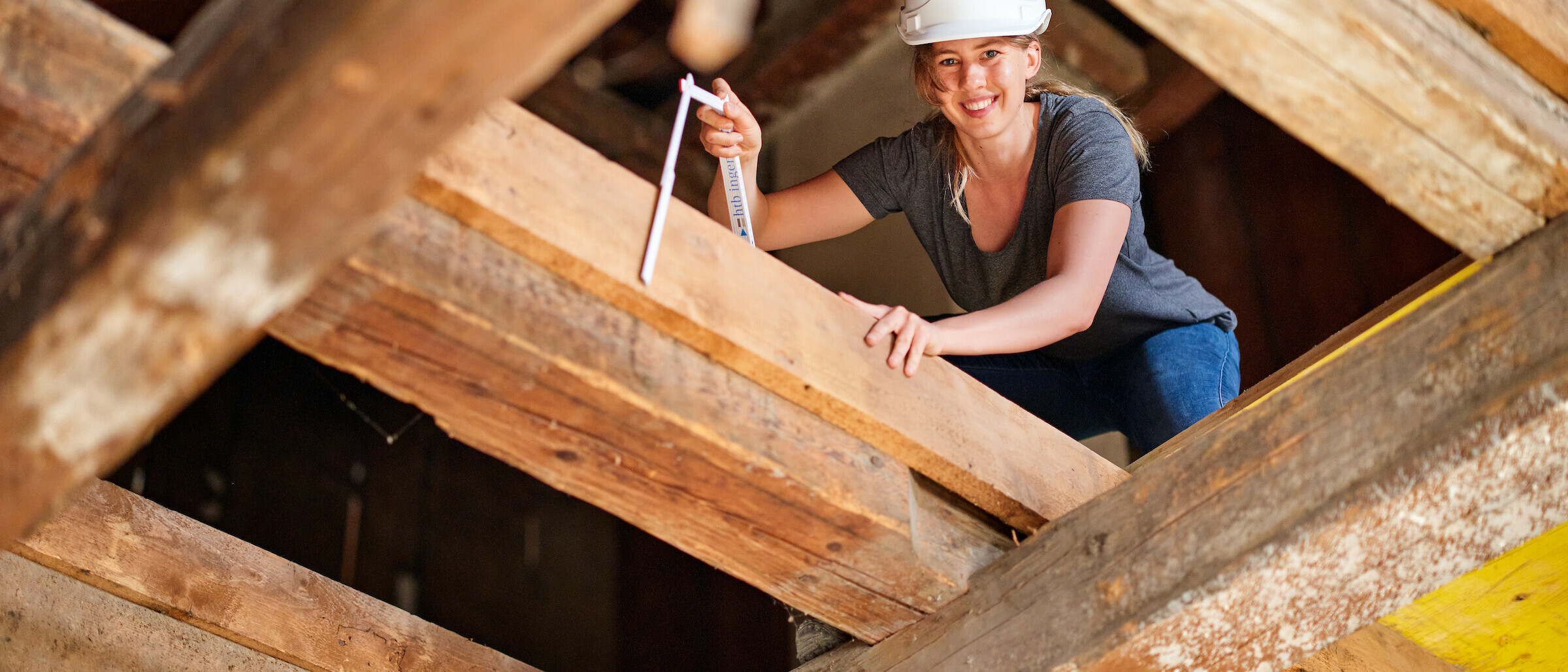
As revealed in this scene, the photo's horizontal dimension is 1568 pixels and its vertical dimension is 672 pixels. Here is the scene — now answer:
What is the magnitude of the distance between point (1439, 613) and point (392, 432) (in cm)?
376

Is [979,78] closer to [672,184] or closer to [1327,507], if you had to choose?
[672,184]

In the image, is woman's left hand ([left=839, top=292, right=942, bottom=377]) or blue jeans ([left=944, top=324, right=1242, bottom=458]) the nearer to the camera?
woman's left hand ([left=839, top=292, right=942, bottom=377])

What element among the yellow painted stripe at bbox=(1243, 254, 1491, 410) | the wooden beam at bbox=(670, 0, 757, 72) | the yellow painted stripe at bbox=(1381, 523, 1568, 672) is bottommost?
the yellow painted stripe at bbox=(1381, 523, 1568, 672)

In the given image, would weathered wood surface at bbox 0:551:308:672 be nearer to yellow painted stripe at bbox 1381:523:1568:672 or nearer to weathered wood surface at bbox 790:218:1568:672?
weathered wood surface at bbox 790:218:1568:672

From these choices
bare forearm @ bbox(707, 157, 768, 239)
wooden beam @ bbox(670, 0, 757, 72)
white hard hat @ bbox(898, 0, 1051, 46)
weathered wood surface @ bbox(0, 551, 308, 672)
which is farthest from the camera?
wooden beam @ bbox(670, 0, 757, 72)

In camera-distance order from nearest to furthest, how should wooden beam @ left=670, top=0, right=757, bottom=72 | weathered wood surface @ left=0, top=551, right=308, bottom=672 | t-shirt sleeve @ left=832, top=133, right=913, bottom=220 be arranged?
weathered wood surface @ left=0, top=551, right=308, bottom=672 < t-shirt sleeve @ left=832, top=133, right=913, bottom=220 < wooden beam @ left=670, top=0, right=757, bottom=72

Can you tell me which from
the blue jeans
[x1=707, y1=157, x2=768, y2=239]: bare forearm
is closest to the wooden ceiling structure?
the blue jeans

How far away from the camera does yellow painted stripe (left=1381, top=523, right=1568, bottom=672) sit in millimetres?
1562

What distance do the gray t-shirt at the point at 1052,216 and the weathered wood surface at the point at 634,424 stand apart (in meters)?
0.57

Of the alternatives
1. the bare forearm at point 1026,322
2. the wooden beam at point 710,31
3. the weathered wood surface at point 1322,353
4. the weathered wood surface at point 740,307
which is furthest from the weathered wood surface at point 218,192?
the wooden beam at point 710,31

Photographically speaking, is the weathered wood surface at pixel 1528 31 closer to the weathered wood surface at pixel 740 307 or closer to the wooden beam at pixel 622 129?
the weathered wood surface at pixel 740 307

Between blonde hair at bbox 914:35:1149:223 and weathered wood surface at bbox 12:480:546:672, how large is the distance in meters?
1.04

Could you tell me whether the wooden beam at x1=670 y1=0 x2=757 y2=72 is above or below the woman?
above

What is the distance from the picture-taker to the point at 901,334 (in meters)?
1.27
